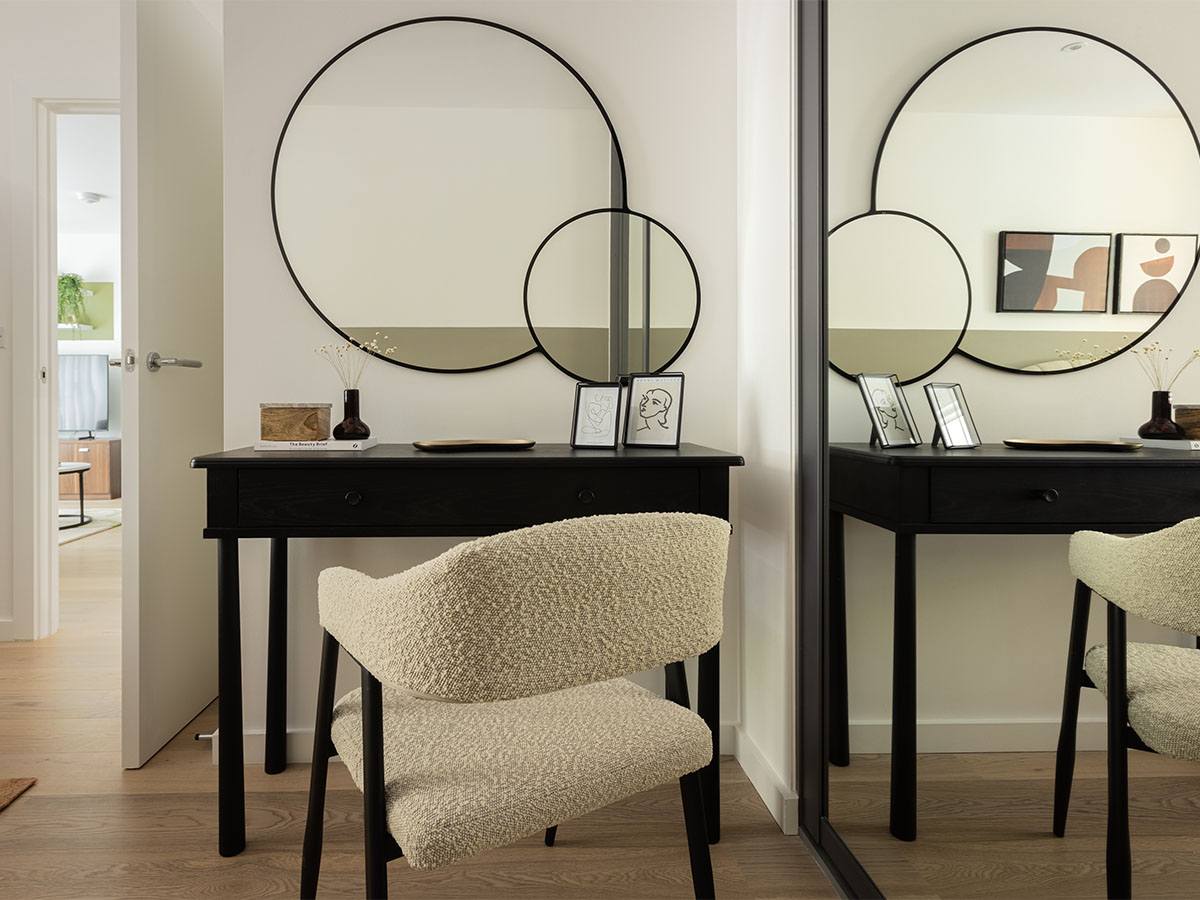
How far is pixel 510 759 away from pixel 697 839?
32 centimetres

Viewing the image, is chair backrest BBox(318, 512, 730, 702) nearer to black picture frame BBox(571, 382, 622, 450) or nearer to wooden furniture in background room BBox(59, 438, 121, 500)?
black picture frame BBox(571, 382, 622, 450)

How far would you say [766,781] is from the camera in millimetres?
1884

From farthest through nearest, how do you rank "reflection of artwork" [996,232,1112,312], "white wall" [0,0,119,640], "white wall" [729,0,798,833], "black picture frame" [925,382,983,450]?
Answer: "white wall" [0,0,119,640] < "white wall" [729,0,798,833] < "black picture frame" [925,382,983,450] < "reflection of artwork" [996,232,1112,312]

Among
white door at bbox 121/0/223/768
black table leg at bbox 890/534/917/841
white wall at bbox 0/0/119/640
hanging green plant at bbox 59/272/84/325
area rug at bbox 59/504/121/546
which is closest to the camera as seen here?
black table leg at bbox 890/534/917/841

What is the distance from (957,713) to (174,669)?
2070mm

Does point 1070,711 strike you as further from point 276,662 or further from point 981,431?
point 276,662

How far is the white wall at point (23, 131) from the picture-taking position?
3105 millimetres

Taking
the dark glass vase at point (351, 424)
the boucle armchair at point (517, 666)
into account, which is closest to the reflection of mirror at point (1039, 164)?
the boucle armchair at point (517, 666)

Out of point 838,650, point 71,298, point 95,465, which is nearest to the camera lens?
point 838,650

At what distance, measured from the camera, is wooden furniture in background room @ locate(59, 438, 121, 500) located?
766cm

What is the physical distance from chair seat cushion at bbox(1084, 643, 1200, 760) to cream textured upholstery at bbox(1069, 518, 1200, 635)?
33 millimetres

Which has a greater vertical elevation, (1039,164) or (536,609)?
(1039,164)

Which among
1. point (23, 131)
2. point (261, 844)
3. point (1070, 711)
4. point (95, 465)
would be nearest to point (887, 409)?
point (1070, 711)

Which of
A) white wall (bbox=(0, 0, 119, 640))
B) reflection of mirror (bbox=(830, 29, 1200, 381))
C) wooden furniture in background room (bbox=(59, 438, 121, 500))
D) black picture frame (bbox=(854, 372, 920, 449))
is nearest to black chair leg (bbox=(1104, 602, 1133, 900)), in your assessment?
reflection of mirror (bbox=(830, 29, 1200, 381))
